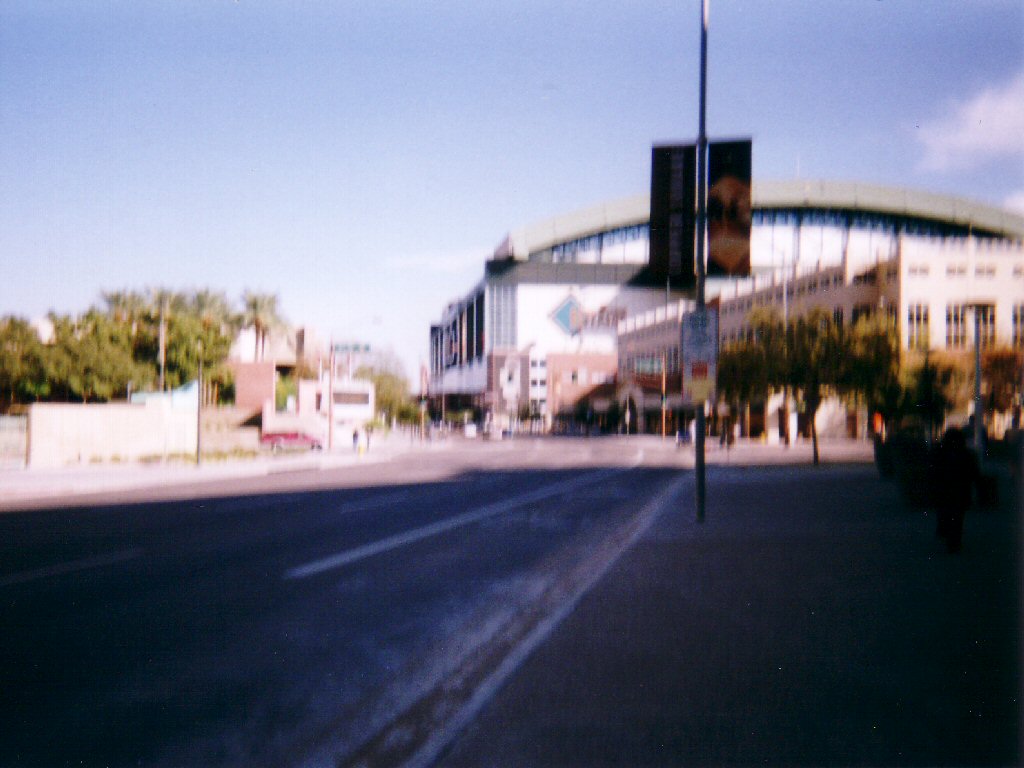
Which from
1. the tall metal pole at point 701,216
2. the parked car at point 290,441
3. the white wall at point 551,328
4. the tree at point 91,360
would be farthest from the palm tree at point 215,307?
→ the tall metal pole at point 701,216

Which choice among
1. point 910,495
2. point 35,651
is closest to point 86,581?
point 35,651

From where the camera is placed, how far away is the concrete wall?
31484 millimetres

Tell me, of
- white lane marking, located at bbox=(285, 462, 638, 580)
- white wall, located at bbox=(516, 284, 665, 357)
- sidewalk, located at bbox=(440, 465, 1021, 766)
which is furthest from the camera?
white wall, located at bbox=(516, 284, 665, 357)

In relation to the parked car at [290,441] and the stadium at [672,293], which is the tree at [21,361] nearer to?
the parked car at [290,441]

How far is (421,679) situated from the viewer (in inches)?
231

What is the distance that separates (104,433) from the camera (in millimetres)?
34281

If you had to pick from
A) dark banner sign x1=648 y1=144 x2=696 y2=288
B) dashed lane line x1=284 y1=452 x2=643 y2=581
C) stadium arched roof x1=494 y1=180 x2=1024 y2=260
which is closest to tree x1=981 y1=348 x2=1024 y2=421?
dashed lane line x1=284 y1=452 x2=643 y2=581

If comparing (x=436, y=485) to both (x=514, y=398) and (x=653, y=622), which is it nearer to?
(x=653, y=622)

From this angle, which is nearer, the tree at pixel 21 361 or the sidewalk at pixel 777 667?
the sidewalk at pixel 777 667

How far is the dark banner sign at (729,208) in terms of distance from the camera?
12.7 m

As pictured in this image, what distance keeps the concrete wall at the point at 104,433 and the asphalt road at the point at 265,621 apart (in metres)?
16.3

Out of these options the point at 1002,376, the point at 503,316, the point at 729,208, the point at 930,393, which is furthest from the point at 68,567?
the point at 503,316

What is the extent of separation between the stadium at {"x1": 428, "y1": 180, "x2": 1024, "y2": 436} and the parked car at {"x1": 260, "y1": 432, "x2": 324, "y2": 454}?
1629cm

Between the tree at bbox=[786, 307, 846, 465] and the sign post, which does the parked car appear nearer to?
the tree at bbox=[786, 307, 846, 465]
